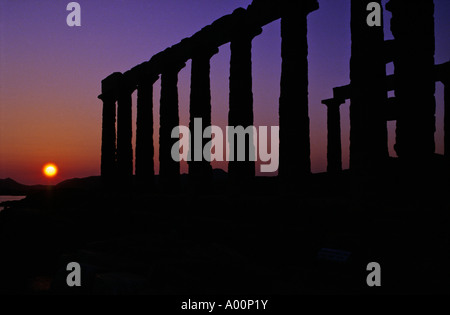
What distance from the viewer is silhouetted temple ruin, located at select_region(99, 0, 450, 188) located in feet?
48.2

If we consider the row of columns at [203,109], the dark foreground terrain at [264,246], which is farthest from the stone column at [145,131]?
the dark foreground terrain at [264,246]

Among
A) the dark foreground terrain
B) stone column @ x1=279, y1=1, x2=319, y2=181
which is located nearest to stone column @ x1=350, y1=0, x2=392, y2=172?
the dark foreground terrain

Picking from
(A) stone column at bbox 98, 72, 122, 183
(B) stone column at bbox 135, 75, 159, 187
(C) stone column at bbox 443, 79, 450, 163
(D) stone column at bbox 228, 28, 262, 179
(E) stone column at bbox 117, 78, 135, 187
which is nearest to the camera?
(D) stone column at bbox 228, 28, 262, 179

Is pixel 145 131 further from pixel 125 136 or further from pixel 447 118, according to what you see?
pixel 447 118

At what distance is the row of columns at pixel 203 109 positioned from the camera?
60.4 ft

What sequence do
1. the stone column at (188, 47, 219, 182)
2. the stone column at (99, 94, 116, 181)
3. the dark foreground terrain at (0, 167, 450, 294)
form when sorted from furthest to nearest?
1. the stone column at (99, 94, 116, 181)
2. the stone column at (188, 47, 219, 182)
3. the dark foreground terrain at (0, 167, 450, 294)

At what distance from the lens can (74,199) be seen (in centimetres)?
3494

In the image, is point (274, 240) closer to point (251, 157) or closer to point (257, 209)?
point (257, 209)

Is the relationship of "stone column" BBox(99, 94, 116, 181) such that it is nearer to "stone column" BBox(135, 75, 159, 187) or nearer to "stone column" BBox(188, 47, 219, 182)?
"stone column" BBox(135, 75, 159, 187)

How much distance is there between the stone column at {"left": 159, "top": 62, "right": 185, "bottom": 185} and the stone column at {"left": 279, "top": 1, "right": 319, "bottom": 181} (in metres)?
10.9

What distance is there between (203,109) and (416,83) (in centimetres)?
1263

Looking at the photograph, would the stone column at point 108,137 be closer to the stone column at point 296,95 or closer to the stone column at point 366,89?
the stone column at point 296,95

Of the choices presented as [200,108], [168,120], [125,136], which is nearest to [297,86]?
[200,108]

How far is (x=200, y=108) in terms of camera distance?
80.5ft
